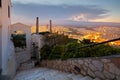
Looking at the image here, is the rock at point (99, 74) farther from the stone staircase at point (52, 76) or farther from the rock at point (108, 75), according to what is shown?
the stone staircase at point (52, 76)

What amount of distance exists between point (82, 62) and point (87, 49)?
2.50 ft

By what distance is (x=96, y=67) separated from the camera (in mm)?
7727

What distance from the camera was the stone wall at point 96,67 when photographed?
6836mm

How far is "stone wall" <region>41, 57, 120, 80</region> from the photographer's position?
22.4 ft

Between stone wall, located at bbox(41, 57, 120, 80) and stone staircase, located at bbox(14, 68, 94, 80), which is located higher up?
stone wall, located at bbox(41, 57, 120, 80)

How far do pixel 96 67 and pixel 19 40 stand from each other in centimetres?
1246

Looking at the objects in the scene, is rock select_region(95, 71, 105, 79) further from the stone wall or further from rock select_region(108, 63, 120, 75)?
rock select_region(108, 63, 120, 75)

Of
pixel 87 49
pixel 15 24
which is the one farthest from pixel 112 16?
pixel 15 24

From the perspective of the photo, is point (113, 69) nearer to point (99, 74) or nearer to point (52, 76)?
point (99, 74)

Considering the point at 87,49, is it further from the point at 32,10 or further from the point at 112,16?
the point at 32,10

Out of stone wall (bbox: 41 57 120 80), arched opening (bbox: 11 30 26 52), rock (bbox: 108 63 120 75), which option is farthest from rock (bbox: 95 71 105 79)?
arched opening (bbox: 11 30 26 52)

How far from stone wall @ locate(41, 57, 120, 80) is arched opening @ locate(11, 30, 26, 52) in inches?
328

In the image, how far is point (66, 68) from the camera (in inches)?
420

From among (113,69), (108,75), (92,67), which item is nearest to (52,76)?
(92,67)
